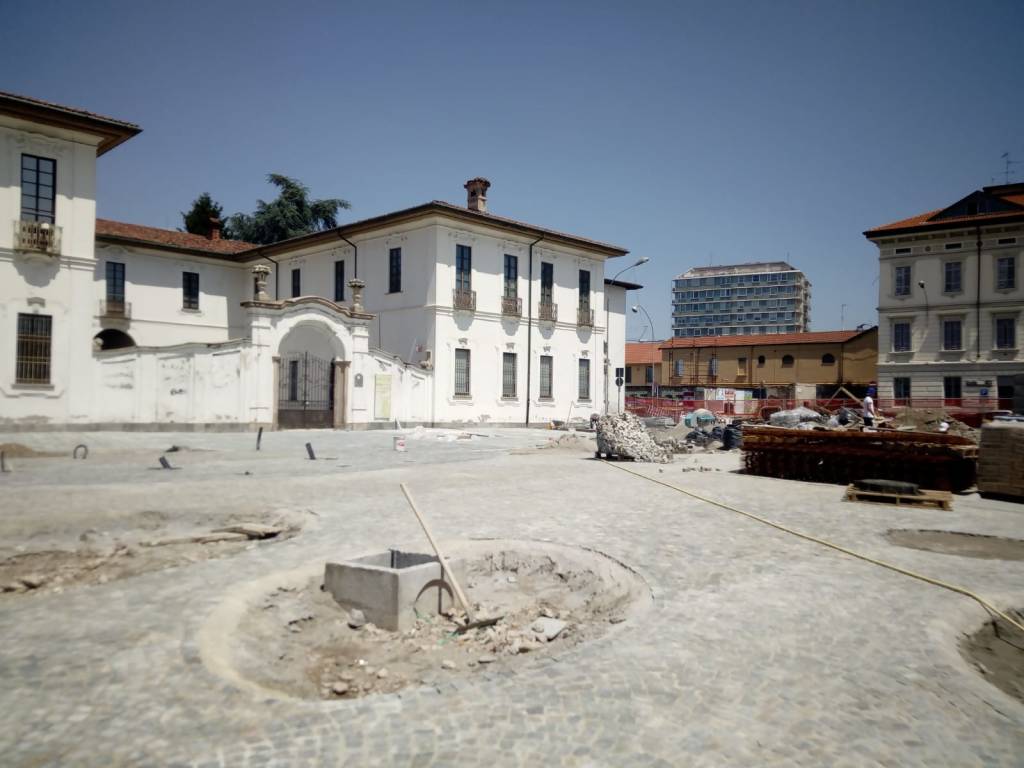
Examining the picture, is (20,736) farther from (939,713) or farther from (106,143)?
(106,143)

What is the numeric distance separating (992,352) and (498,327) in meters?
30.2

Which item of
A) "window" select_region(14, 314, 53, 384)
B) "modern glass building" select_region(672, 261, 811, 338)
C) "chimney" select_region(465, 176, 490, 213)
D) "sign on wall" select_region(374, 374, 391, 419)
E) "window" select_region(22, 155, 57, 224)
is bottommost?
"sign on wall" select_region(374, 374, 391, 419)

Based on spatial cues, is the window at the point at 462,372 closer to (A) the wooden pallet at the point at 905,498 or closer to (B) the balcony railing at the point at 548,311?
(B) the balcony railing at the point at 548,311

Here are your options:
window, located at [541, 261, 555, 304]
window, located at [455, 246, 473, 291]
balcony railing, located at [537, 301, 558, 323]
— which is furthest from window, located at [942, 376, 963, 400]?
window, located at [455, 246, 473, 291]

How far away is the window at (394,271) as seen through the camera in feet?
97.9

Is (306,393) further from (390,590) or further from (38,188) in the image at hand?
(390,590)

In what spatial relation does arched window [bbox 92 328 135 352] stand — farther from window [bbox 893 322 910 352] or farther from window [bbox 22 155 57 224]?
window [bbox 893 322 910 352]

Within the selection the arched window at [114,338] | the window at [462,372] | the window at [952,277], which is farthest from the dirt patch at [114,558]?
the window at [952,277]

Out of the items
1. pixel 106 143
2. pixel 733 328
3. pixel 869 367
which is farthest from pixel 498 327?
pixel 733 328

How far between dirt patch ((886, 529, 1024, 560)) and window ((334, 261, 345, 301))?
27.7 metres

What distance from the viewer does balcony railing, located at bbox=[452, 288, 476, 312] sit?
28.9m

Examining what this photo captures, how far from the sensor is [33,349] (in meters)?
20.1

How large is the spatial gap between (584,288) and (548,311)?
3149 mm

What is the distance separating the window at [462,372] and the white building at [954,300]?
25816 millimetres
